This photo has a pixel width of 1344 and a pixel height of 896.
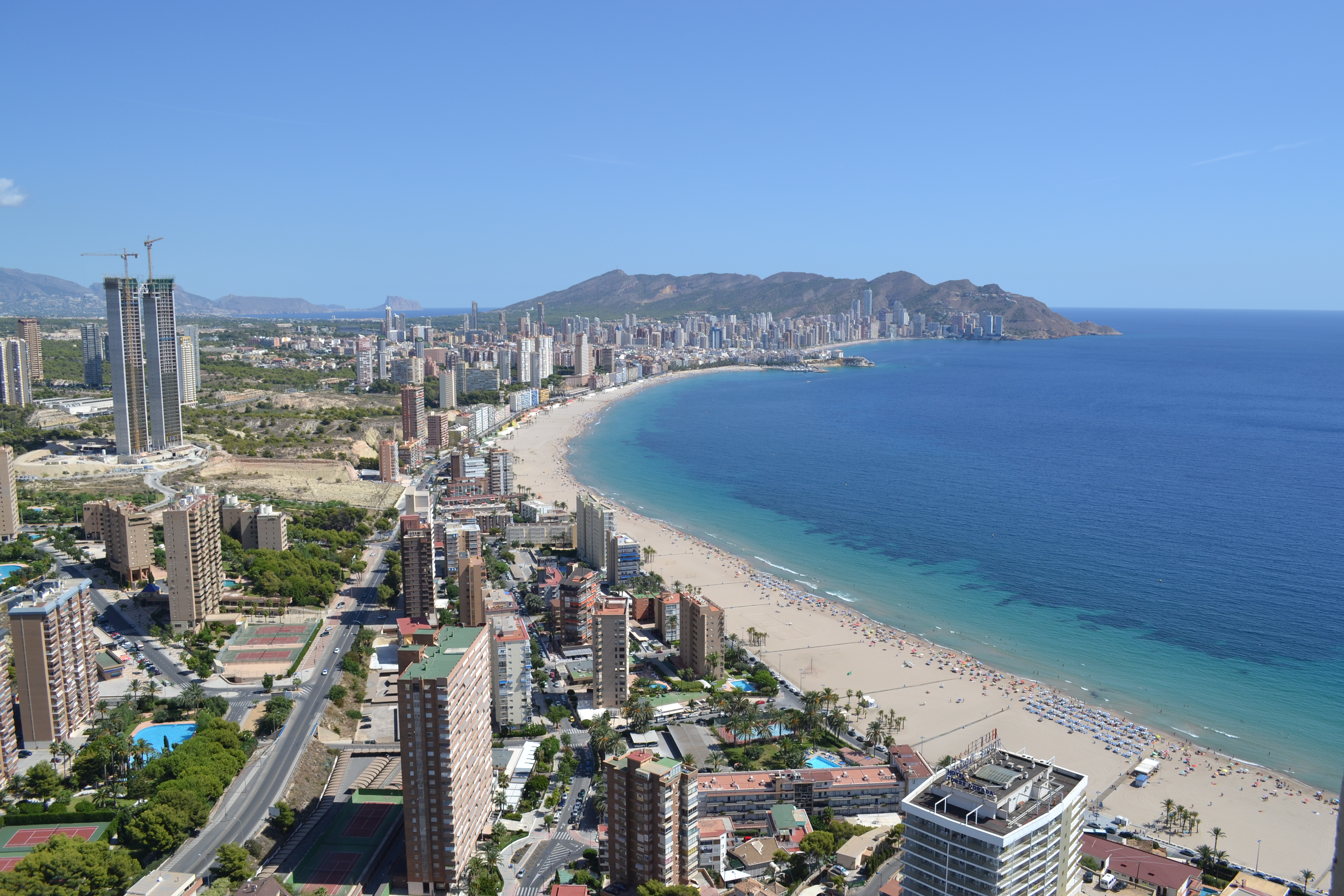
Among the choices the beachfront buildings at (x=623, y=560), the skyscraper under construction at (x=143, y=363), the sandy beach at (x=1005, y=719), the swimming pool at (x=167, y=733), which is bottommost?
the sandy beach at (x=1005, y=719)

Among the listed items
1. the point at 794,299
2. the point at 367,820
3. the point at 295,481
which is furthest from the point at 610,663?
the point at 794,299

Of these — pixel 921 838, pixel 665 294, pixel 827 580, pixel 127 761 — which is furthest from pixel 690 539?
pixel 665 294

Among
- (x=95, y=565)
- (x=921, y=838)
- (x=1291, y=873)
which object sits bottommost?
(x=1291, y=873)

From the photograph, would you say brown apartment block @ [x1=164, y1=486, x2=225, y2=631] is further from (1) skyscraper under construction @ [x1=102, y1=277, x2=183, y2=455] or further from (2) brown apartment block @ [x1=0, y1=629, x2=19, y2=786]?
(1) skyscraper under construction @ [x1=102, y1=277, x2=183, y2=455]

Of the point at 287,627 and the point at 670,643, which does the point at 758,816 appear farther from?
the point at 287,627

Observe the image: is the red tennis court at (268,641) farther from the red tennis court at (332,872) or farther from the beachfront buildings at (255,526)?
the red tennis court at (332,872)

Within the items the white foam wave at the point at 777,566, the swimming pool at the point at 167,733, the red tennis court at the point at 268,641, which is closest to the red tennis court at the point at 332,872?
the swimming pool at the point at 167,733
